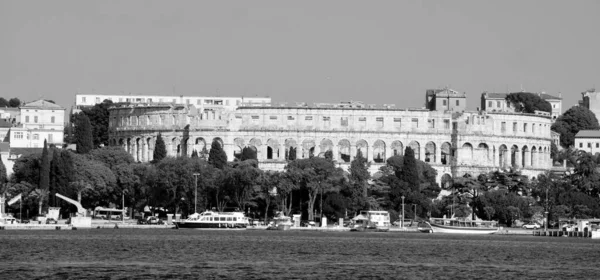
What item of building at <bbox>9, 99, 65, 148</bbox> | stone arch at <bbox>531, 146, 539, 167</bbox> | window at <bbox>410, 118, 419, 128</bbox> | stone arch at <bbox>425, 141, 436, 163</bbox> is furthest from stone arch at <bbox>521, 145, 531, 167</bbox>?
building at <bbox>9, 99, 65, 148</bbox>

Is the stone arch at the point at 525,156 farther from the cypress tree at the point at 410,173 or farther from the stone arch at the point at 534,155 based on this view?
the cypress tree at the point at 410,173

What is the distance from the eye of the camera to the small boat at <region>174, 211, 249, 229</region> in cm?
13262

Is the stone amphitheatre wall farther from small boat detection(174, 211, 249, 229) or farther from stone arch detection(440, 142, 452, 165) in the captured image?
small boat detection(174, 211, 249, 229)

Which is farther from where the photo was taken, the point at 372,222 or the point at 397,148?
the point at 397,148

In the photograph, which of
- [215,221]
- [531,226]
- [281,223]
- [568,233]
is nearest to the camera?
[215,221]

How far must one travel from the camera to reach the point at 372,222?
138 meters

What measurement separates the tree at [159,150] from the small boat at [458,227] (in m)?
38.3

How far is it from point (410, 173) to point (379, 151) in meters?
28.2

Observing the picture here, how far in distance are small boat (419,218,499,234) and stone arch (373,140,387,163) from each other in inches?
1434

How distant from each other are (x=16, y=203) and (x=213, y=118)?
38.4 m

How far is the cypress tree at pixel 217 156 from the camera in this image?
15688cm

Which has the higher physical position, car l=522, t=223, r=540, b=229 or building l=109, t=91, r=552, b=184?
building l=109, t=91, r=552, b=184

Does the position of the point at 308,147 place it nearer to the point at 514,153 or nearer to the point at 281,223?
the point at 514,153

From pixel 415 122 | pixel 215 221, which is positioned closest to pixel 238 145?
pixel 415 122
